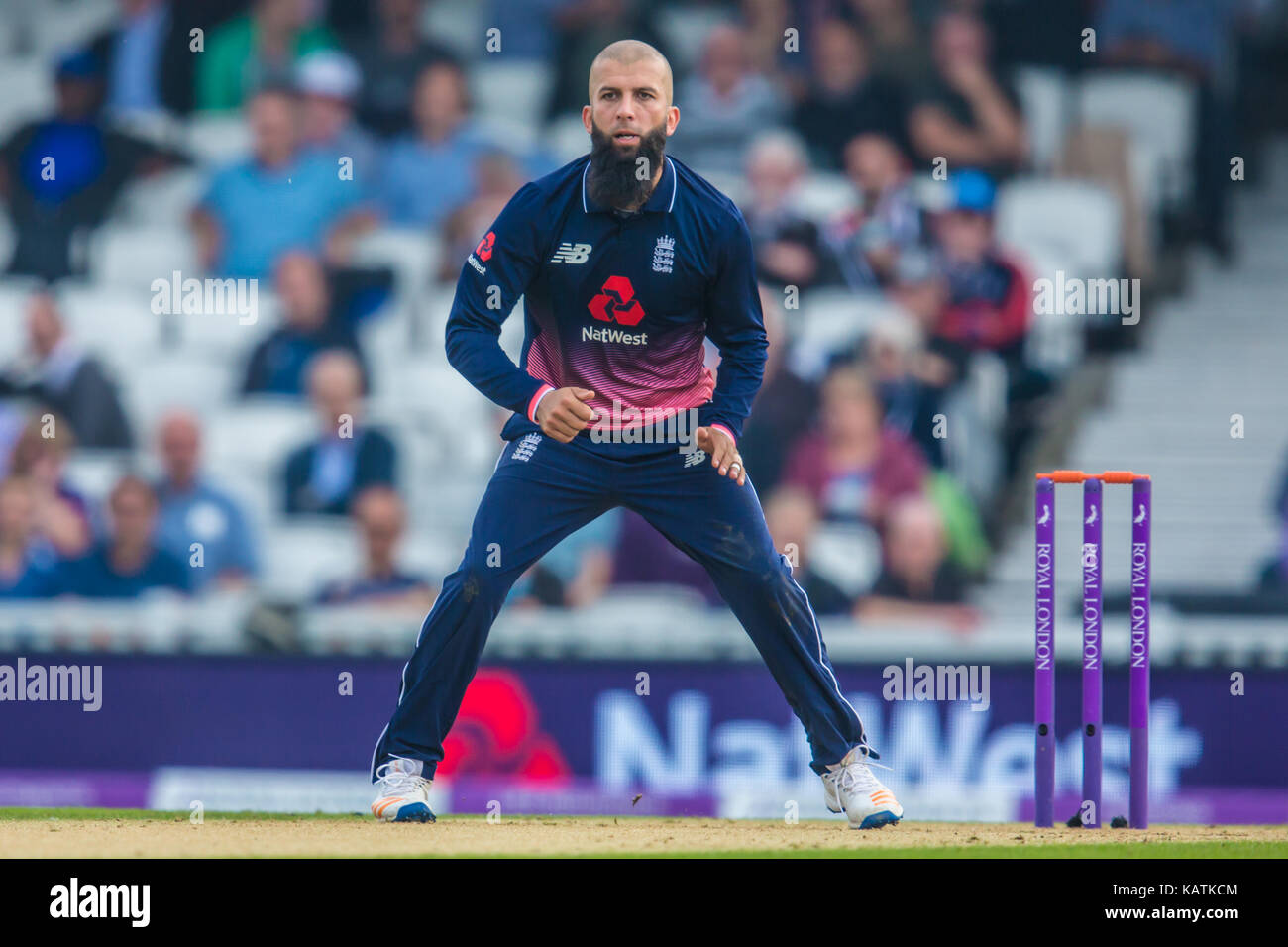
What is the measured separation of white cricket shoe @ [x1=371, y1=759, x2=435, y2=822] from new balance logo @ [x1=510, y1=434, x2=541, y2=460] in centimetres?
108

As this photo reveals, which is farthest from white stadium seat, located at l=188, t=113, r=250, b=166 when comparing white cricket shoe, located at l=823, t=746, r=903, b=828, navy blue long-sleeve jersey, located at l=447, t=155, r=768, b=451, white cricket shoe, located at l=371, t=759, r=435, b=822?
white cricket shoe, located at l=823, t=746, r=903, b=828

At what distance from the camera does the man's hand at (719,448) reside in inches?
238

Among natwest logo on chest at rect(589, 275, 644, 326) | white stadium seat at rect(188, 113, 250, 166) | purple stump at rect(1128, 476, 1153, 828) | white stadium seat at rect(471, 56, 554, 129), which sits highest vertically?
white stadium seat at rect(471, 56, 554, 129)

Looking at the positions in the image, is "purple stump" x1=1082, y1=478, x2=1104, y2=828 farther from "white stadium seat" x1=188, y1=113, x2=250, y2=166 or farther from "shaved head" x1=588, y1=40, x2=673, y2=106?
"white stadium seat" x1=188, y1=113, x2=250, y2=166

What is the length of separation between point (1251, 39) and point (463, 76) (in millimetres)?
5845

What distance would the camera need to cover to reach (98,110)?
1271 cm

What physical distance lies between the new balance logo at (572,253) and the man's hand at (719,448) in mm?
690

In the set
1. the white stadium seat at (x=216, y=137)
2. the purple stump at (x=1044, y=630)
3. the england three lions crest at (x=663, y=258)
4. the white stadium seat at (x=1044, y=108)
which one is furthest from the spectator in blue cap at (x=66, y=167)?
the purple stump at (x=1044, y=630)

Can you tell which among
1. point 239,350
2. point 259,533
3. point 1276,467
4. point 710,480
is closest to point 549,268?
point 710,480

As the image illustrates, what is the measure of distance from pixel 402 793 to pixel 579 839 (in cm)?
60

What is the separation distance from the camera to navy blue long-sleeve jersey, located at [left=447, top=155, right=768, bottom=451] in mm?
6156

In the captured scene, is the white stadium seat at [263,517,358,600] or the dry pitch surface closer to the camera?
the dry pitch surface

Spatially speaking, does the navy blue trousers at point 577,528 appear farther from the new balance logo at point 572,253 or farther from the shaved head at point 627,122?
the shaved head at point 627,122
